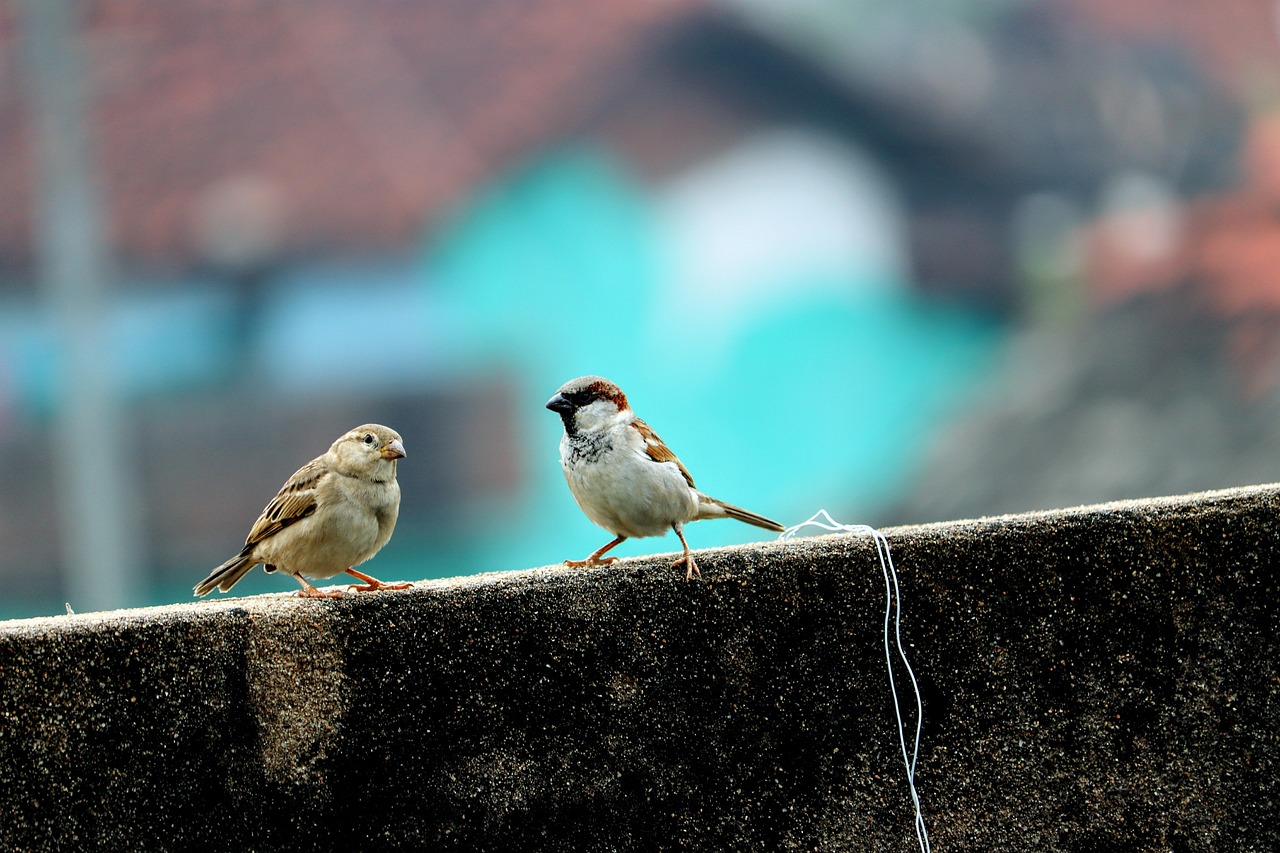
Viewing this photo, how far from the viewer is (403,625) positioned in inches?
70.2

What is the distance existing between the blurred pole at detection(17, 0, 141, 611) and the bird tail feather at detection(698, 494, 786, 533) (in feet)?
28.7

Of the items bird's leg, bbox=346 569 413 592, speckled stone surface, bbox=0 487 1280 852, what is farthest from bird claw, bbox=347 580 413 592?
speckled stone surface, bbox=0 487 1280 852

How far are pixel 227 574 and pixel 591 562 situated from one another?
0.76 metres

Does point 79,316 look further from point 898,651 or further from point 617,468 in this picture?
point 898,651

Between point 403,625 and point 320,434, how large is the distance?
985 centimetres

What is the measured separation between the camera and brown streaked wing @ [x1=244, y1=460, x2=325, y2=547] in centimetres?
231

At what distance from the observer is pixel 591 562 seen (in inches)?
84.9

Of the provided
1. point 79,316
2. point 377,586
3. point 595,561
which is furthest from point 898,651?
point 79,316

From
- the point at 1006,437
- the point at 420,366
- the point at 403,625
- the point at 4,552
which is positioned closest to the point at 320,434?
the point at 420,366

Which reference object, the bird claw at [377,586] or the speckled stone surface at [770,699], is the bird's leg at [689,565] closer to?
the speckled stone surface at [770,699]

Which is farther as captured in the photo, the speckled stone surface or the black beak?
the black beak

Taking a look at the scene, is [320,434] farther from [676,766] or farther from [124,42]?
[676,766]

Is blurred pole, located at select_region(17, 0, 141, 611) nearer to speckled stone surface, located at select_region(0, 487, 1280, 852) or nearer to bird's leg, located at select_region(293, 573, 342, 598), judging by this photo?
bird's leg, located at select_region(293, 573, 342, 598)

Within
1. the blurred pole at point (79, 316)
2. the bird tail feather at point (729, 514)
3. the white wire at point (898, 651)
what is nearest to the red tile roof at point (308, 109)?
the blurred pole at point (79, 316)
